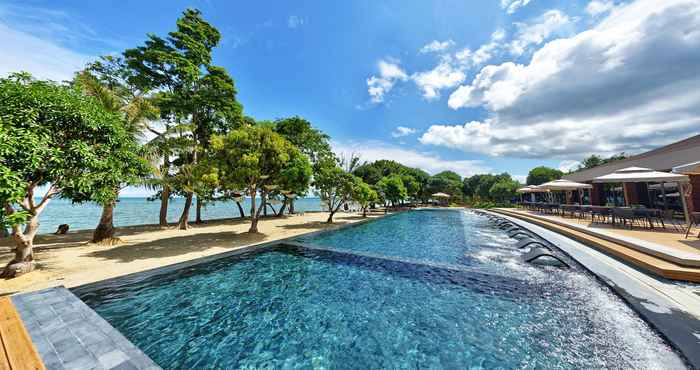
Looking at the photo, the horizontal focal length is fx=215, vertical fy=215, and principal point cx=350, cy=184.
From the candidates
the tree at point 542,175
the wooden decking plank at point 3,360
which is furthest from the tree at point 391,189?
the tree at point 542,175

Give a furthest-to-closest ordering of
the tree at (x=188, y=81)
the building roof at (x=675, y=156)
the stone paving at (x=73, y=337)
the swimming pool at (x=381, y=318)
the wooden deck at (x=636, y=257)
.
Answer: the tree at (x=188, y=81) < the building roof at (x=675, y=156) < the wooden deck at (x=636, y=257) < the swimming pool at (x=381, y=318) < the stone paving at (x=73, y=337)

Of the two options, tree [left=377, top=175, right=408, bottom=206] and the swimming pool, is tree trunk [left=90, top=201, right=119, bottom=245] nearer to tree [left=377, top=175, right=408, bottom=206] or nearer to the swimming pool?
the swimming pool

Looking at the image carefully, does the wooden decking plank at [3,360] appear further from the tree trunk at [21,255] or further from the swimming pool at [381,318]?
the tree trunk at [21,255]

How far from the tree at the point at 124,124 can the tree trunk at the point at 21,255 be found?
64.3 inches

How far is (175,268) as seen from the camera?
704 centimetres

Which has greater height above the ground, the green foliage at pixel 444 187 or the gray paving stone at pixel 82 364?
the green foliage at pixel 444 187

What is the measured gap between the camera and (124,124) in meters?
10.0

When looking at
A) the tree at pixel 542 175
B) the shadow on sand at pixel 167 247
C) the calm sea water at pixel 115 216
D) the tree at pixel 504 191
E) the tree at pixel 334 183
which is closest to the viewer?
the shadow on sand at pixel 167 247

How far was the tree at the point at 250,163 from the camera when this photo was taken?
10.8 meters

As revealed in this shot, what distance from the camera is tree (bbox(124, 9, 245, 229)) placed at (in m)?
14.6

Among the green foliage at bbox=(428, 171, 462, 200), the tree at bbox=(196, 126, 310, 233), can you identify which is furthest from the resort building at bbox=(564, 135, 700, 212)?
the green foliage at bbox=(428, 171, 462, 200)

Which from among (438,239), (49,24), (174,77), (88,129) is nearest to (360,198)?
(438,239)

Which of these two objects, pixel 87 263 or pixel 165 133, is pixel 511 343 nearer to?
pixel 87 263

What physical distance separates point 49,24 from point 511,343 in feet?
64.1
